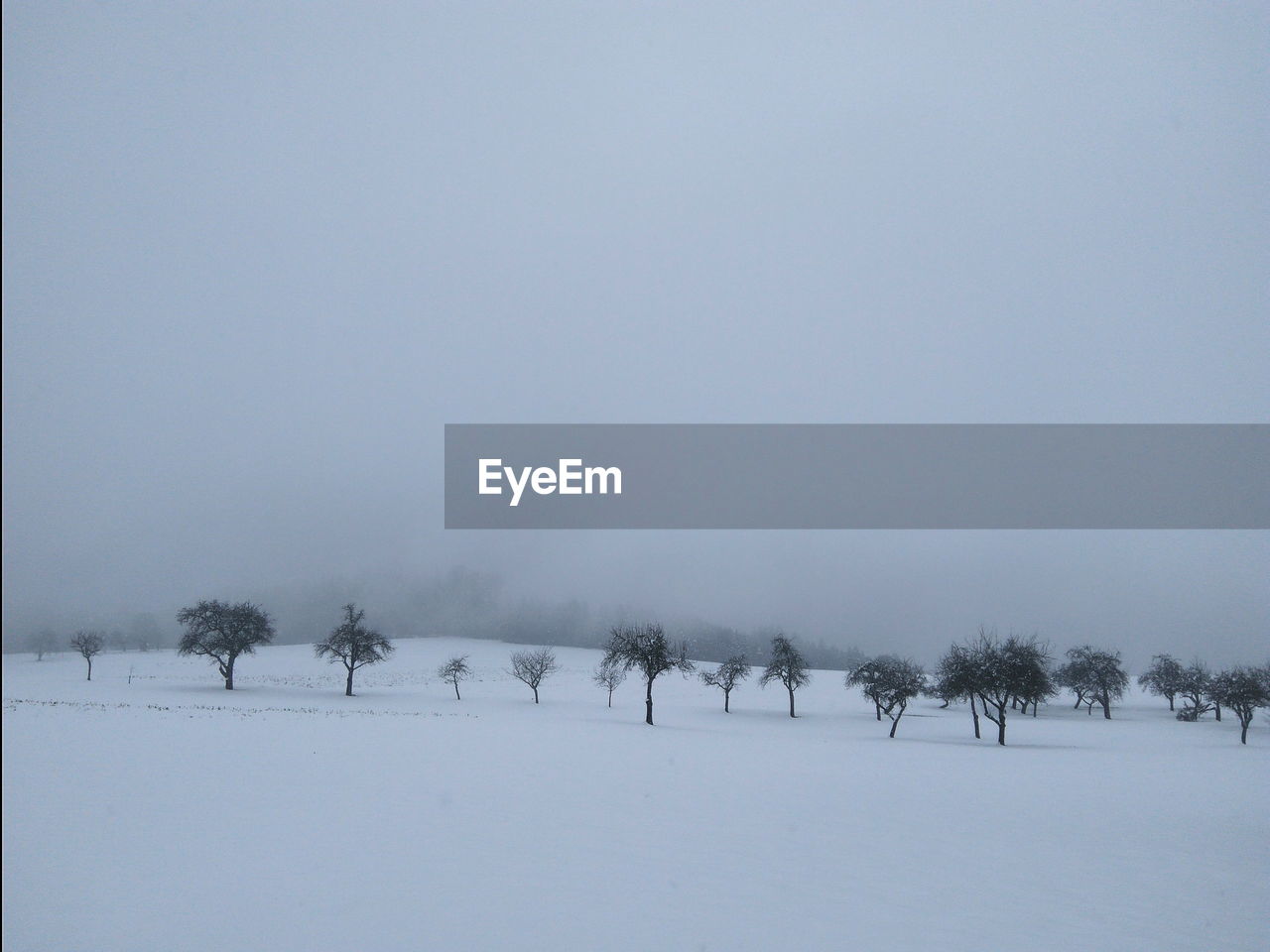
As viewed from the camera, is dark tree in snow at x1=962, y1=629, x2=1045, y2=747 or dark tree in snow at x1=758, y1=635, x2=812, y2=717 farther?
dark tree in snow at x1=758, y1=635, x2=812, y2=717

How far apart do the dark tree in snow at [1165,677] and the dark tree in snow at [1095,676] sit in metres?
3.99

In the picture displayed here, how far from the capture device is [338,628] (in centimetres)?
5606

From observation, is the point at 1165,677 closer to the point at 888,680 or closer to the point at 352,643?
the point at 888,680

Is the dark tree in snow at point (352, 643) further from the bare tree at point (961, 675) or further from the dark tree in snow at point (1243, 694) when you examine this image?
the dark tree in snow at point (1243, 694)

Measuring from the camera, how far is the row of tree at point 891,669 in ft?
139

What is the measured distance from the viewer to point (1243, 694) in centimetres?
4250

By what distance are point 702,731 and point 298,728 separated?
74.9 ft

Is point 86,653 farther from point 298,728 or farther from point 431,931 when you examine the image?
point 431,931

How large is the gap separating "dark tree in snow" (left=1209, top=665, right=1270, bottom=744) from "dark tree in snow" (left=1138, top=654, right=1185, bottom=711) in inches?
541

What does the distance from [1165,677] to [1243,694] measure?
23.1m

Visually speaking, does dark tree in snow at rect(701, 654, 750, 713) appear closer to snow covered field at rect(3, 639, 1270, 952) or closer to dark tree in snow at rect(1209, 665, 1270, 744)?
snow covered field at rect(3, 639, 1270, 952)

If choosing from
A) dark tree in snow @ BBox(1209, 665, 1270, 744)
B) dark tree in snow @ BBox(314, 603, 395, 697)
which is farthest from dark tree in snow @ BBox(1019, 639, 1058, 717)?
dark tree in snow @ BBox(314, 603, 395, 697)

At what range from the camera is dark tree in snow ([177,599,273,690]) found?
5212 cm

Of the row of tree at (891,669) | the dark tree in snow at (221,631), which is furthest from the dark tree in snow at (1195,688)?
the dark tree in snow at (221,631)
